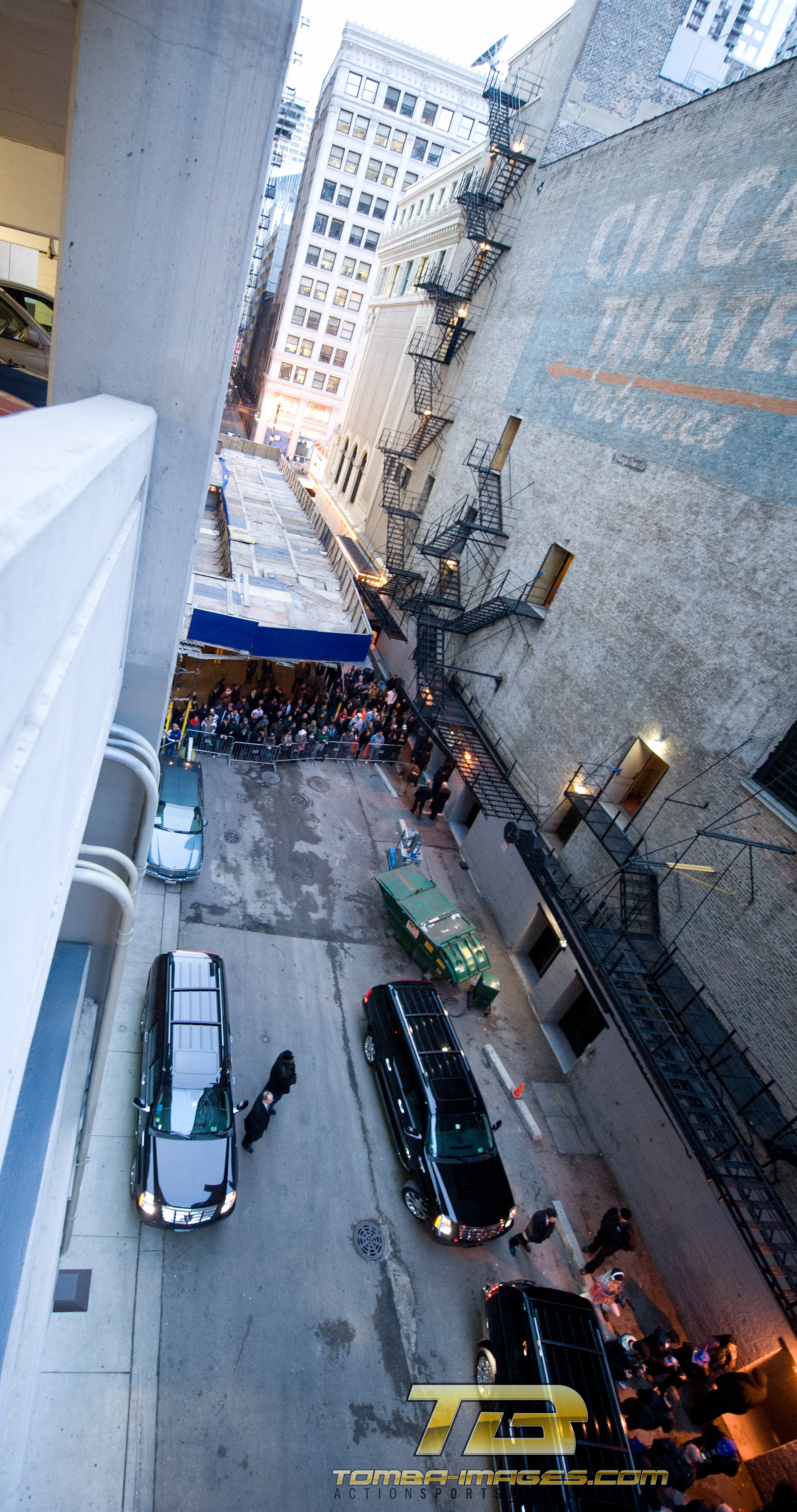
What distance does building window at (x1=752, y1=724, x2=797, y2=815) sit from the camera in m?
10.4

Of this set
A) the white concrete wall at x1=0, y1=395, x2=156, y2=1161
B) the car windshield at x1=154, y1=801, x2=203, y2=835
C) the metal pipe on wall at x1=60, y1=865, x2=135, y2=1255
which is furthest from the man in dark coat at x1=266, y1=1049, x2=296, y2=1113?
the white concrete wall at x1=0, y1=395, x2=156, y2=1161

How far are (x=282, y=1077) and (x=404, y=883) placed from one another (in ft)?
18.3

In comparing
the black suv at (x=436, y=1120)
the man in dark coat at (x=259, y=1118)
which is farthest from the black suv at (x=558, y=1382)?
the man in dark coat at (x=259, y=1118)

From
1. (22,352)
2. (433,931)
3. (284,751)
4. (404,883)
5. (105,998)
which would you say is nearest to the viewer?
(105,998)

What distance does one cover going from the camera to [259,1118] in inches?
393

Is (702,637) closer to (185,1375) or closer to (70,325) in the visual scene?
(70,325)

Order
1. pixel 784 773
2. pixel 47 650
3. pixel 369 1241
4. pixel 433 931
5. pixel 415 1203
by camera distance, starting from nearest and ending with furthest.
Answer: pixel 47 650, pixel 369 1241, pixel 415 1203, pixel 784 773, pixel 433 931

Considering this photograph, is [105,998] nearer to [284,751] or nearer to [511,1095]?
[511,1095]

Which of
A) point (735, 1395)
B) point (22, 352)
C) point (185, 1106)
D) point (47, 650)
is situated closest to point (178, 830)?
point (185, 1106)

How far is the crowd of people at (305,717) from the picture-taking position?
62.3 feet

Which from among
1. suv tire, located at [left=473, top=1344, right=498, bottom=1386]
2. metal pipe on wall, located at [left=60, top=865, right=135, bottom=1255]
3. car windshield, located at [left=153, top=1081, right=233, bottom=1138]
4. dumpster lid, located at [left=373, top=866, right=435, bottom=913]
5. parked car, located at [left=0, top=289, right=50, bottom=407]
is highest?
parked car, located at [left=0, top=289, right=50, bottom=407]

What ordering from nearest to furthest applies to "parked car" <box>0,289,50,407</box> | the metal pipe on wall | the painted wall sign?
1. the metal pipe on wall
2. "parked car" <box>0,289,50,407</box>
3. the painted wall sign

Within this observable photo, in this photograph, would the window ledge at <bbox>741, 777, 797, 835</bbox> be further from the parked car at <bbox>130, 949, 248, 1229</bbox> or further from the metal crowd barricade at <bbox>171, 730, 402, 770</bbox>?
the metal crowd barricade at <bbox>171, 730, 402, 770</bbox>

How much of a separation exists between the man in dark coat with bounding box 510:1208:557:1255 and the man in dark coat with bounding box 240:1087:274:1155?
→ 4076 millimetres
